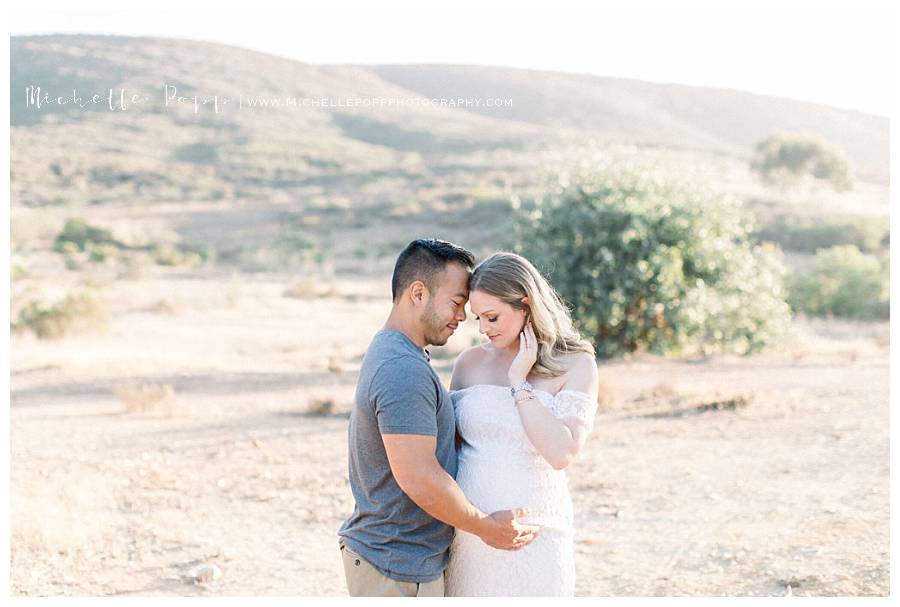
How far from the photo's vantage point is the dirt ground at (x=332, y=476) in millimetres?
6211

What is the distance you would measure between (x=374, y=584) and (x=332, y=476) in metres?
5.57

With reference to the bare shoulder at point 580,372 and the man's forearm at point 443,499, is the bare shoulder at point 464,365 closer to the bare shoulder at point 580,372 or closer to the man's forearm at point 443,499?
the bare shoulder at point 580,372

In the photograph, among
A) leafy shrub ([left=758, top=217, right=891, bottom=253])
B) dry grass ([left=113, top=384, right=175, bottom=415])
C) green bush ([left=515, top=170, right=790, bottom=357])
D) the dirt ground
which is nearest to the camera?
the dirt ground

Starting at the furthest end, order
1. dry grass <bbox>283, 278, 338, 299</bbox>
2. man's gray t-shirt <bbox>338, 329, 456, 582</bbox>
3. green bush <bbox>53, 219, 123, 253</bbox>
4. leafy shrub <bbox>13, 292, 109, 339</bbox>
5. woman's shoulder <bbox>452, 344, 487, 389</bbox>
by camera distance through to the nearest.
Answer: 1. green bush <bbox>53, 219, 123, 253</bbox>
2. dry grass <bbox>283, 278, 338, 299</bbox>
3. leafy shrub <bbox>13, 292, 109, 339</bbox>
4. woman's shoulder <bbox>452, 344, 487, 389</bbox>
5. man's gray t-shirt <bbox>338, 329, 456, 582</bbox>

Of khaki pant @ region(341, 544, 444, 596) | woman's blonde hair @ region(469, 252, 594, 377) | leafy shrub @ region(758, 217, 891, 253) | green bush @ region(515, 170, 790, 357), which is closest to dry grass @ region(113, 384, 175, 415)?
green bush @ region(515, 170, 790, 357)

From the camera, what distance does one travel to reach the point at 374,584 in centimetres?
318

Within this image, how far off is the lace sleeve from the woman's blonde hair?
107mm

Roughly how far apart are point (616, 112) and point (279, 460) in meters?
71.8

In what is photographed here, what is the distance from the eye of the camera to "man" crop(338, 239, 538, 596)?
2.93m

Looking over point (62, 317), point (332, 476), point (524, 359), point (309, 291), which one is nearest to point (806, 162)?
point (309, 291)

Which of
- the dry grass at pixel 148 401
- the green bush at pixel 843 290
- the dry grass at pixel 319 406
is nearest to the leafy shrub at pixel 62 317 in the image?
the dry grass at pixel 148 401

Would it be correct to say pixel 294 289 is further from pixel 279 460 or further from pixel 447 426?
pixel 447 426

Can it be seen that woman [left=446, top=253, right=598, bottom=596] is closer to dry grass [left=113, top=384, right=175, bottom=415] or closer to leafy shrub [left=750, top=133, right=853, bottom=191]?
dry grass [left=113, top=384, right=175, bottom=415]

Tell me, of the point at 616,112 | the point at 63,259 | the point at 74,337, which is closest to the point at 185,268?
the point at 63,259
